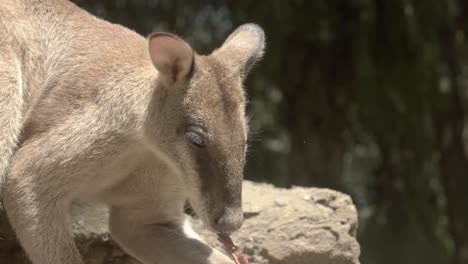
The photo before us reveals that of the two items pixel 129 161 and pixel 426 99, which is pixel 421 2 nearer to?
pixel 426 99

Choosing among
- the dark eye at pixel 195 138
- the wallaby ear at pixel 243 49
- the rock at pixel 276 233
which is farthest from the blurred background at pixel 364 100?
the dark eye at pixel 195 138

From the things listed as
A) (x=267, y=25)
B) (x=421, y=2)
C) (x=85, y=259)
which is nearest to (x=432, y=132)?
(x=421, y=2)

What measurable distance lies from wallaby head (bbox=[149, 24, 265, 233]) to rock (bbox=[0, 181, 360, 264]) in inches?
45.4

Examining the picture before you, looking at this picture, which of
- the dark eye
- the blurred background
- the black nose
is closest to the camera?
the black nose

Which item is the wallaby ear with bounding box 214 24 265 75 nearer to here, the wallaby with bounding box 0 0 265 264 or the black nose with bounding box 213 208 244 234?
the wallaby with bounding box 0 0 265 264

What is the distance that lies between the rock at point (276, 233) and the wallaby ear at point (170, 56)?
130cm

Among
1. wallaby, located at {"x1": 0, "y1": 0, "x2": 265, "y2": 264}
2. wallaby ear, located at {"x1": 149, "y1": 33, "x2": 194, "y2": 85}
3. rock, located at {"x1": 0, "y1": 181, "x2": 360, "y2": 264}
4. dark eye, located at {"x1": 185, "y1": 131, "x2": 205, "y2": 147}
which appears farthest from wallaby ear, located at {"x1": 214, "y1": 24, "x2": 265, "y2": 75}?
rock, located at {"x1": 0, "y1": 181, "x2": 360, "y2": 264}

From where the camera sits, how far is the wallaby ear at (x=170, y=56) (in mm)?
4906

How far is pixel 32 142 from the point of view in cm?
518

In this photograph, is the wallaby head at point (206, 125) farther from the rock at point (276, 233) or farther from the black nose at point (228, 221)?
the rock at point (276, 233)

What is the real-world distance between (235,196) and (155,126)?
0.61 metres

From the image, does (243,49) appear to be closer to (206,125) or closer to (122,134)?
(206,125)

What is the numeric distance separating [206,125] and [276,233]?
1.54 m

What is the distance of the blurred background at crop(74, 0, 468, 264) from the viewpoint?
8.80m
